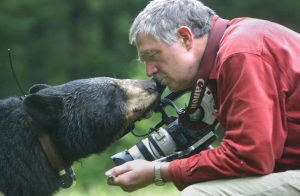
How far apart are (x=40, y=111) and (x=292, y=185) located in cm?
141

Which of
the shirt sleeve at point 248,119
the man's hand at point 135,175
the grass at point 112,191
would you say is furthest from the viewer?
the grass at point 112,191

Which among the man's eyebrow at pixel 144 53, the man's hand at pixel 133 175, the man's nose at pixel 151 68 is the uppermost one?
the man's eyebrow at pixel 144 53

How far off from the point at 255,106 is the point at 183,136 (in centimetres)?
78

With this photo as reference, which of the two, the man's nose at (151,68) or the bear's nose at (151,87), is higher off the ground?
the man's nose at (151,68)

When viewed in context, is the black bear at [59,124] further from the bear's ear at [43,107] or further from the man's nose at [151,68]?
the man's nose at [151,68]

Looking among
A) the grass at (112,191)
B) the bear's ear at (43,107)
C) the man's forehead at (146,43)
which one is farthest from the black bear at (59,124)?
the grass at (112,191)

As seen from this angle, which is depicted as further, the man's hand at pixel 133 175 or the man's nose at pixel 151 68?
the man's nose at pixel 151 68

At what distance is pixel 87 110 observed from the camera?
2.22 metres

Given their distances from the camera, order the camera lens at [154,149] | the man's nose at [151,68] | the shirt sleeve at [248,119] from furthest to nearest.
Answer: the camera lens at [154,149]
the man's nose at [151,68]
the shirt sleeve at [248,119]

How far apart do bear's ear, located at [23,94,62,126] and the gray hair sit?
63 centimetres

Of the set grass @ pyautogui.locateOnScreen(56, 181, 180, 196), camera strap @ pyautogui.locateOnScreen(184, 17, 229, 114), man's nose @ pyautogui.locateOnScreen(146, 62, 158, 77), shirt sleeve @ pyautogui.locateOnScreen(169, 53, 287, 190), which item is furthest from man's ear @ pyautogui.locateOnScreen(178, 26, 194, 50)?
grass @ pyautogui.locateOnScreen(56, 181, 180, 196)

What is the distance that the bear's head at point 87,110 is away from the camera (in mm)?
2100

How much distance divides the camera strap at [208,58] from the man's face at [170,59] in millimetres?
124

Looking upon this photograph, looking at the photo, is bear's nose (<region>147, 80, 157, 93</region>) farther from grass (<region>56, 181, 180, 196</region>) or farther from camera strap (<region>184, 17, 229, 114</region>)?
→ grass (<region>56, 181, 180, 196</region>)
